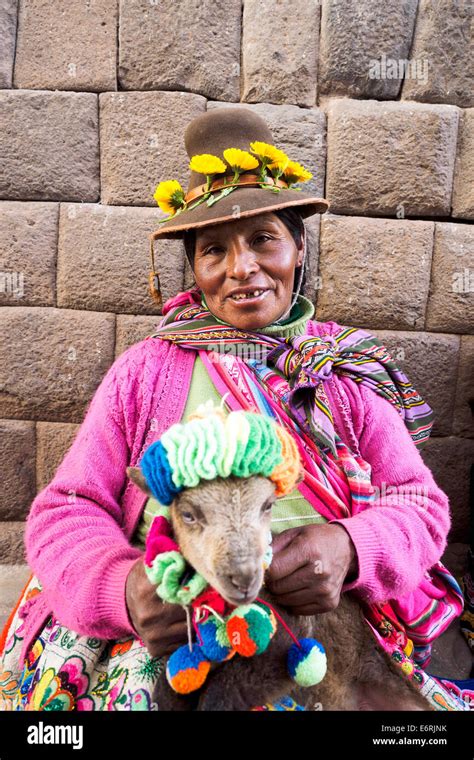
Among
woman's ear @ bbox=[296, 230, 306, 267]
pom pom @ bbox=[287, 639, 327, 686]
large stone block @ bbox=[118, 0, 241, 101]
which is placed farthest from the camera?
large stone block @ bbox=[118, 0, 241, 101]

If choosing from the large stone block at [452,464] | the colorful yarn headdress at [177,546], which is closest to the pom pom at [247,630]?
the colorful yarn headdress at [177,546]

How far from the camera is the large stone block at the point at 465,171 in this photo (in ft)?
8.36

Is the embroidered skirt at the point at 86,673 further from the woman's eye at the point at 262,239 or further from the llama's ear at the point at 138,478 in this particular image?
the woman's eye at the point at 262,239

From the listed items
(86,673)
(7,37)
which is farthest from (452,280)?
(7,37)

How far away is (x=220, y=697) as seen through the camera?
118 centimetres

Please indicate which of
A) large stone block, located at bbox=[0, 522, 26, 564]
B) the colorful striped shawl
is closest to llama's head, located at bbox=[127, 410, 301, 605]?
the colorful striped shawl

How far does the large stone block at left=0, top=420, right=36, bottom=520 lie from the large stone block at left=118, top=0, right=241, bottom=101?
67.2 inches

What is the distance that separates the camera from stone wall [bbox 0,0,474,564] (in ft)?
8.02

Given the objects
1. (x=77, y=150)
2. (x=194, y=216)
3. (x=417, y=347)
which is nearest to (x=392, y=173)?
(x=417, y=347)

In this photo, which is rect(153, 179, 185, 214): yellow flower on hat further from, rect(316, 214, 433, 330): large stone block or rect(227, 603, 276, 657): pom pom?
rect(227, 603, 276, 657): pom pom

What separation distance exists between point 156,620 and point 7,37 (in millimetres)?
2573

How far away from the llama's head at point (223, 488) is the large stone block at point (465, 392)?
6.35 ft

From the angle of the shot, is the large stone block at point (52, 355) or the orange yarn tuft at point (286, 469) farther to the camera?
the large stone block at point (52, 355)
